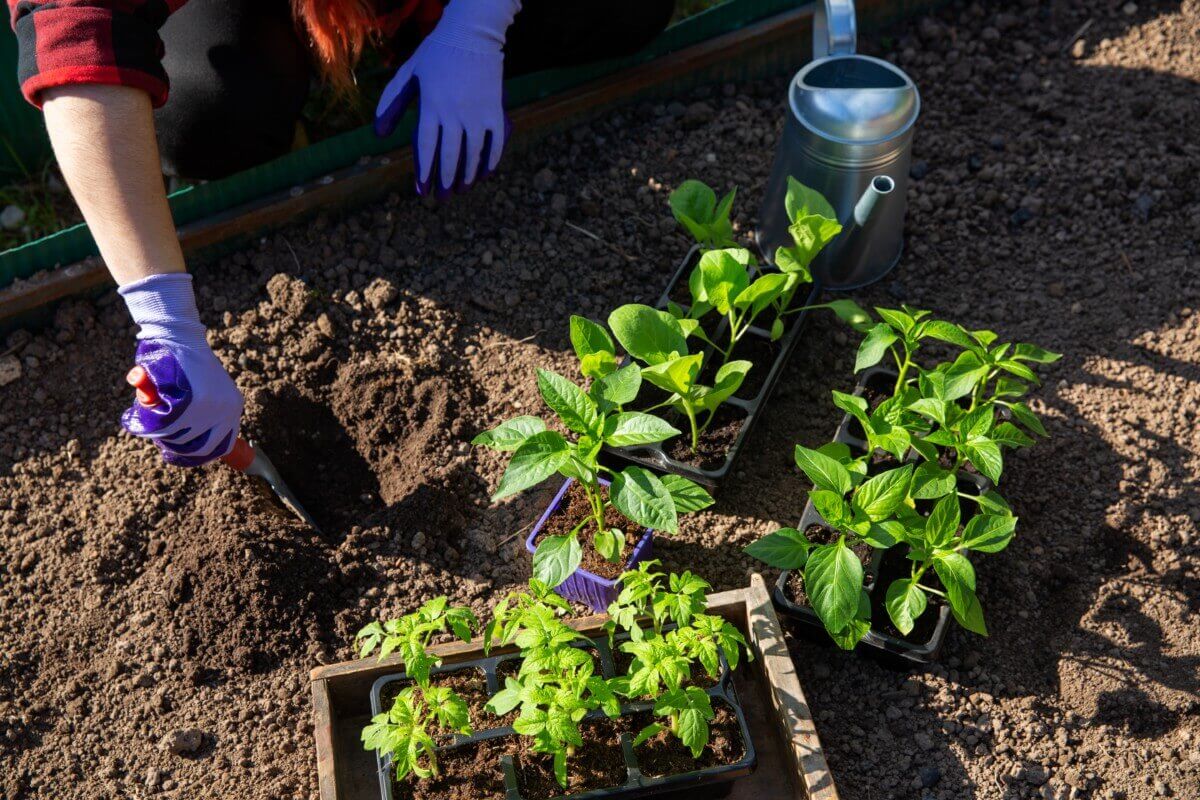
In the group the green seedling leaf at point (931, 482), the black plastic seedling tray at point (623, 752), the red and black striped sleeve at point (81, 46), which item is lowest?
the black plastic seedling tray at point (623, 752)

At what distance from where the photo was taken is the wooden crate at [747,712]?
1692 mm

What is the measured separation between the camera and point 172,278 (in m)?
1.88

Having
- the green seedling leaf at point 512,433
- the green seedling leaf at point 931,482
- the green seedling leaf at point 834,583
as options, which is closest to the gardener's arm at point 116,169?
the green seedling leaf at point 512,433

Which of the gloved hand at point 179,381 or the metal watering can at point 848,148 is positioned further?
the metal watering can at point 848,148

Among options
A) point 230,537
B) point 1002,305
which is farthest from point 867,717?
point 230,537

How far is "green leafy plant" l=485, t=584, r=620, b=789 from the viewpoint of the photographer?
1481 millimetres

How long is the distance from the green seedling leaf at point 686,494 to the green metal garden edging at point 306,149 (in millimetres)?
1202

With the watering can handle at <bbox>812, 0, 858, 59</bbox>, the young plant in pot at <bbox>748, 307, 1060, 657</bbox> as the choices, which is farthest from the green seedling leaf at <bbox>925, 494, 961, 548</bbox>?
the watering can handle at <bbox>812, 0, 858, 59</bbox>

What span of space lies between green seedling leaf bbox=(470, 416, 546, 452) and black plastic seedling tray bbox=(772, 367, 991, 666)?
0.56 meters

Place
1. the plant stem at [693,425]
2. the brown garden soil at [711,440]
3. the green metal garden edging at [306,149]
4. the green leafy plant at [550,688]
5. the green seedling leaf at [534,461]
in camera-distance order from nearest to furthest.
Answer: the green leafy plant at [550,688] < the green seedling leaf at [534,461] < the plant stem at [693,425] < the brown garden soil at [711,440] < the green metal garden edging at [306,149]

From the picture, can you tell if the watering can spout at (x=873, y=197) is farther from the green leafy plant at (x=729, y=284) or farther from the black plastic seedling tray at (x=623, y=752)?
the black plastic seedling tray at (x=623, y=752)

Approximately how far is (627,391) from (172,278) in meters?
0.87

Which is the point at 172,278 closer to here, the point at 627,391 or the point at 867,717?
the point at 627,391

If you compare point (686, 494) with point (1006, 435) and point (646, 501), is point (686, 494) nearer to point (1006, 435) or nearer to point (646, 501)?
point (646, 501)
